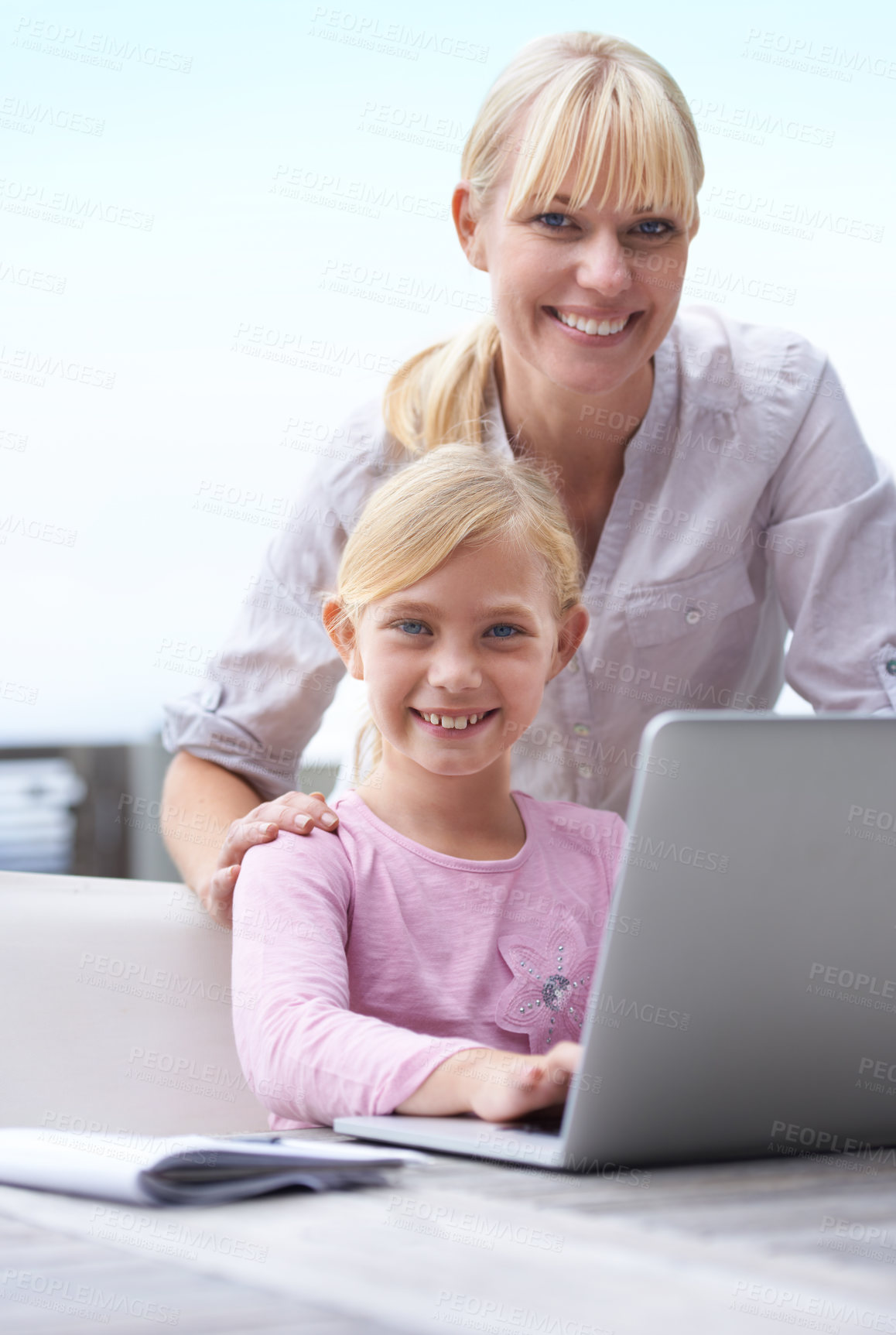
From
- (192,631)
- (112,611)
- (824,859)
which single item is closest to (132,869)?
(112,611)

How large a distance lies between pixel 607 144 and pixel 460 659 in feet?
2.01

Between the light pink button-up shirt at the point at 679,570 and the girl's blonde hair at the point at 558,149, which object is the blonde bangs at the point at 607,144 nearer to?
the girl's blonde hair at the point at 558,149

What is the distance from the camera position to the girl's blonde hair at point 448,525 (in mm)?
1188

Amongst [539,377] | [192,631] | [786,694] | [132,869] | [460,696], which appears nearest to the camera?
[460,696]

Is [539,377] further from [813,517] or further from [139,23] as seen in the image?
[139,23]

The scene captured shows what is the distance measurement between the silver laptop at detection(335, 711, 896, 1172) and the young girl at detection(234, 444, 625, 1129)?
0.38 m

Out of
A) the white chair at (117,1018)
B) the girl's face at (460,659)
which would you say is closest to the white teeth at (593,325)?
the girl's face at (460,659)

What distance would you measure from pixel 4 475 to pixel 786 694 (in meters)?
2.43

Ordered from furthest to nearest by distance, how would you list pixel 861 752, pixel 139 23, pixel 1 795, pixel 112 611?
pixel 1 795 → pixel 112 611 → pixel 139 23 → pixel 861 752

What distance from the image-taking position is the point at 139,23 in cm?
307

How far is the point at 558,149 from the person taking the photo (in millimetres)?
1376
